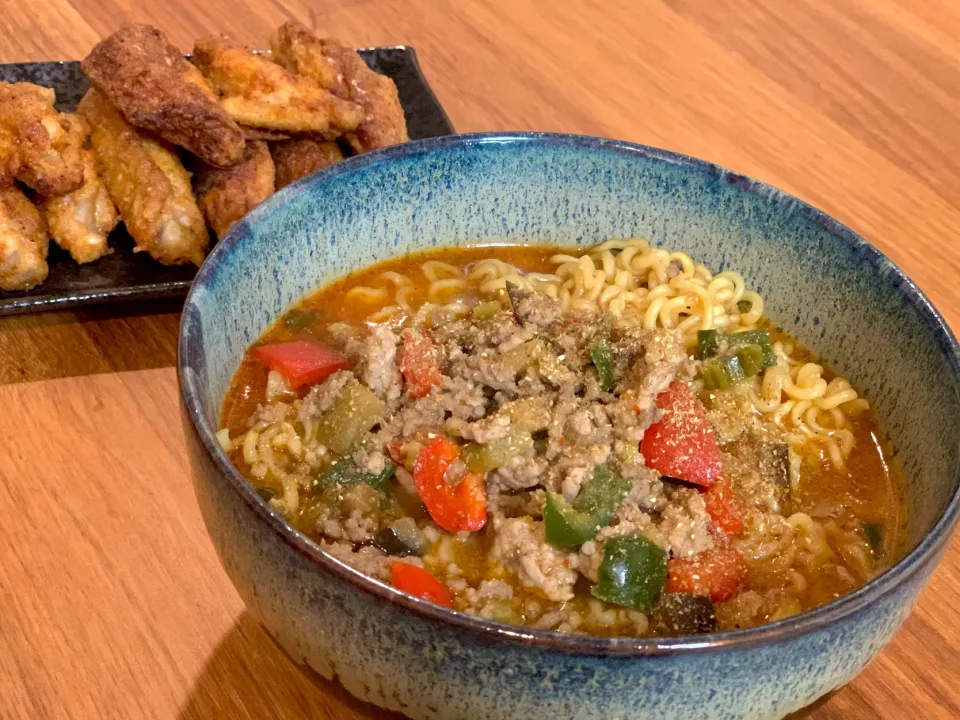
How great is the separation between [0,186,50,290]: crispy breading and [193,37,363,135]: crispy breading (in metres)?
0.55

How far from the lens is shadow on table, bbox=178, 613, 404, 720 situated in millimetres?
1516

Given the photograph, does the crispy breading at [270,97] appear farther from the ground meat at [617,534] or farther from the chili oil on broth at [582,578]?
the ground meat at [617,534]

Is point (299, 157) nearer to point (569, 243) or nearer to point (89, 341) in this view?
point (89, 341)

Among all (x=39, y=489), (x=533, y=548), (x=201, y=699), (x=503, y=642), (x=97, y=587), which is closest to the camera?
(x=503, y=642)

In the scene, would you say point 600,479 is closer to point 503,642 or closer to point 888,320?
point 503,642

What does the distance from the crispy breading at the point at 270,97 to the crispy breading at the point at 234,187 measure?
0.30 feet

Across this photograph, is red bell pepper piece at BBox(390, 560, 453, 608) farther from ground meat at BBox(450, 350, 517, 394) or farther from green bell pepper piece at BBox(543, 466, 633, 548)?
ground meat at BBox(450, 350, 517, 394)

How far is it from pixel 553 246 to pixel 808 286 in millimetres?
537

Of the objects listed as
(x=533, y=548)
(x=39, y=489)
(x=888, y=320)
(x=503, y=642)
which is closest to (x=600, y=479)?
(x=533, y=548)

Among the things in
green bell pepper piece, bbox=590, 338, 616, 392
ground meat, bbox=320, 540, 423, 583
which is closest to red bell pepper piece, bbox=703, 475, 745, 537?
green bell pepper piece, bbox=590, 338, 616, 392

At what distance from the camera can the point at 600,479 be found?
1452mm

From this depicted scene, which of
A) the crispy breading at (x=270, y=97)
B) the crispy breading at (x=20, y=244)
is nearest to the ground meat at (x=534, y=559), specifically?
the crispy breading at (x=20, y=244)

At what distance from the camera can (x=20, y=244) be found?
2186 millimetres

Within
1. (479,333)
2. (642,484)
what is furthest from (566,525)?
(479,333)
